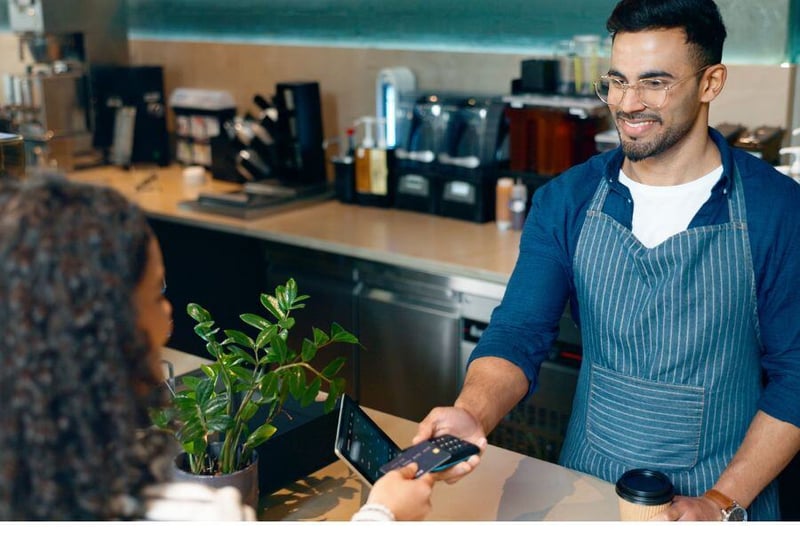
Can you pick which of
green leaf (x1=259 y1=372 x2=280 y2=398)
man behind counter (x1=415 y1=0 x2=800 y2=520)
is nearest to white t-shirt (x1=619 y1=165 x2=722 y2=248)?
man behind counter (x1=415 y1=0 x2=800 y2=520)

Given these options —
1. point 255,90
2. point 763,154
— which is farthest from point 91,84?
point 763,154

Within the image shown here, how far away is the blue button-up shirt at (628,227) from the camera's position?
1.92 meters

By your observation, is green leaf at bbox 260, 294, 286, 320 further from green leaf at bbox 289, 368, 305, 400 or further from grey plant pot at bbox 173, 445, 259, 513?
grey plant pot at bbox 173, 445, 259, 513

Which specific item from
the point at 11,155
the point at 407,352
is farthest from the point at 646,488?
the point at 407,352

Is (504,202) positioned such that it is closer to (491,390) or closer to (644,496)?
(491,390)

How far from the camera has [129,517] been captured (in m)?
0.98

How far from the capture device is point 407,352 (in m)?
3.39

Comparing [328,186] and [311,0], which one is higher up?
[311,0]

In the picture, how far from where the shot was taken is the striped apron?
1.95m

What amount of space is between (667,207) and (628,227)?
85mm

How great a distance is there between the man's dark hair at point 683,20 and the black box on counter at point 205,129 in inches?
104

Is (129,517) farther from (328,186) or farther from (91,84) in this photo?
(91,84)
